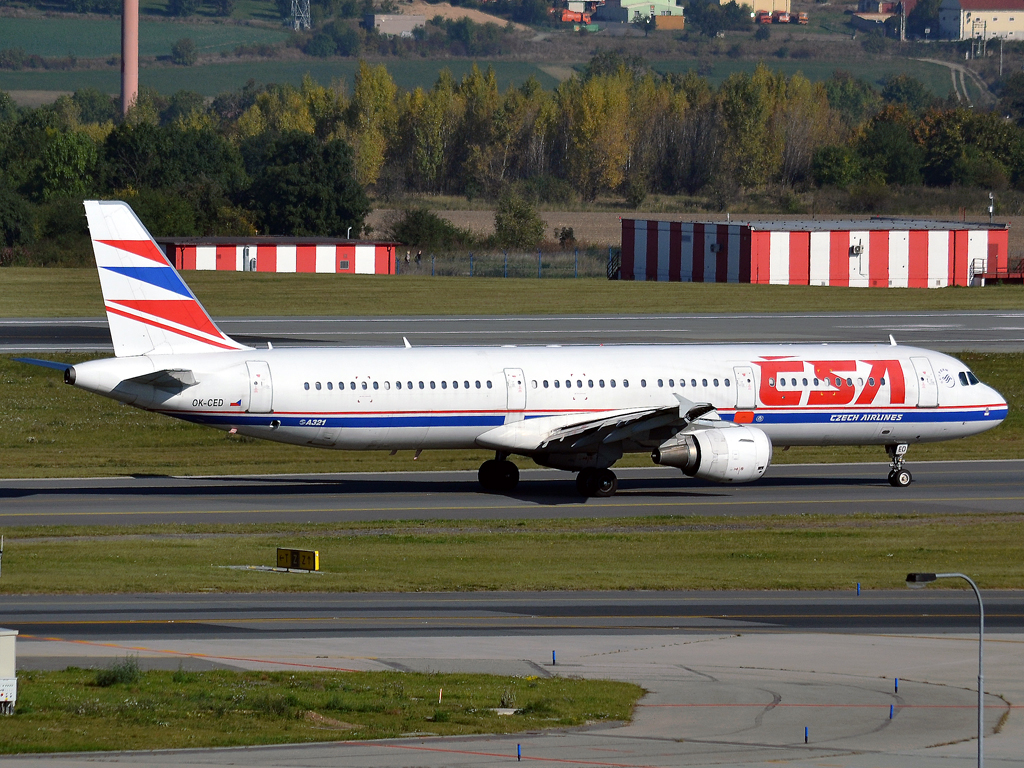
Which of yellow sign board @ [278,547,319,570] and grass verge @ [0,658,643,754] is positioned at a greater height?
grass verge @ [0,658,643,754]

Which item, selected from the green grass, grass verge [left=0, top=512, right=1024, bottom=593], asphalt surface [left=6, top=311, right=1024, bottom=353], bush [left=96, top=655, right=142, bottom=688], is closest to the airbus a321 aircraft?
grass verge [left=0, top=512, right=1024, bottom=593]

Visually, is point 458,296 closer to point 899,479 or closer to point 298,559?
point 899,479

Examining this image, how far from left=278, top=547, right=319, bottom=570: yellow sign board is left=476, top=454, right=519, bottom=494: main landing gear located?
1219cm

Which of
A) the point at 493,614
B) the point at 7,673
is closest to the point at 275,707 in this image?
the point at 7,673

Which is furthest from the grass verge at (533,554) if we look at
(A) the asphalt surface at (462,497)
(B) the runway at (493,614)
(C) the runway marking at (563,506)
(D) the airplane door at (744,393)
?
(D) the airplane door at (744,393)

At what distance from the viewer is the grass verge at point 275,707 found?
1952 centimetres

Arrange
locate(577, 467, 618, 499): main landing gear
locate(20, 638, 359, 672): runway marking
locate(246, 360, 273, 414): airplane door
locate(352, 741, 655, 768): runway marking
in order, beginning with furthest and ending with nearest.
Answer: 1. locate(577, 467, 618, 499): main landing gear
2. locate(246, 360, 273, 414): airplane door
3. locate(20, 638, 359, 672): runway marking
4. locate(352, 741, 655, 768): runway marking

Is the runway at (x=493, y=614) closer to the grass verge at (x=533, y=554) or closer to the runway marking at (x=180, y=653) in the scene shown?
the runway marking at (x=180, y=653)

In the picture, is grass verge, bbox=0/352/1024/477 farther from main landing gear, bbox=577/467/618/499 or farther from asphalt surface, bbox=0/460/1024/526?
main landing gear, bbox=577/467/618/499

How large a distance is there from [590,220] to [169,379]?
134 m

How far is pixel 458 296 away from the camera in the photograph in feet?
328

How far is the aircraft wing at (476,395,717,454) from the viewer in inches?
1662

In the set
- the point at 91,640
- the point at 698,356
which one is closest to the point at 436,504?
the point at 698,356

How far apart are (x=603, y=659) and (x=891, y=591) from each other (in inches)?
366
